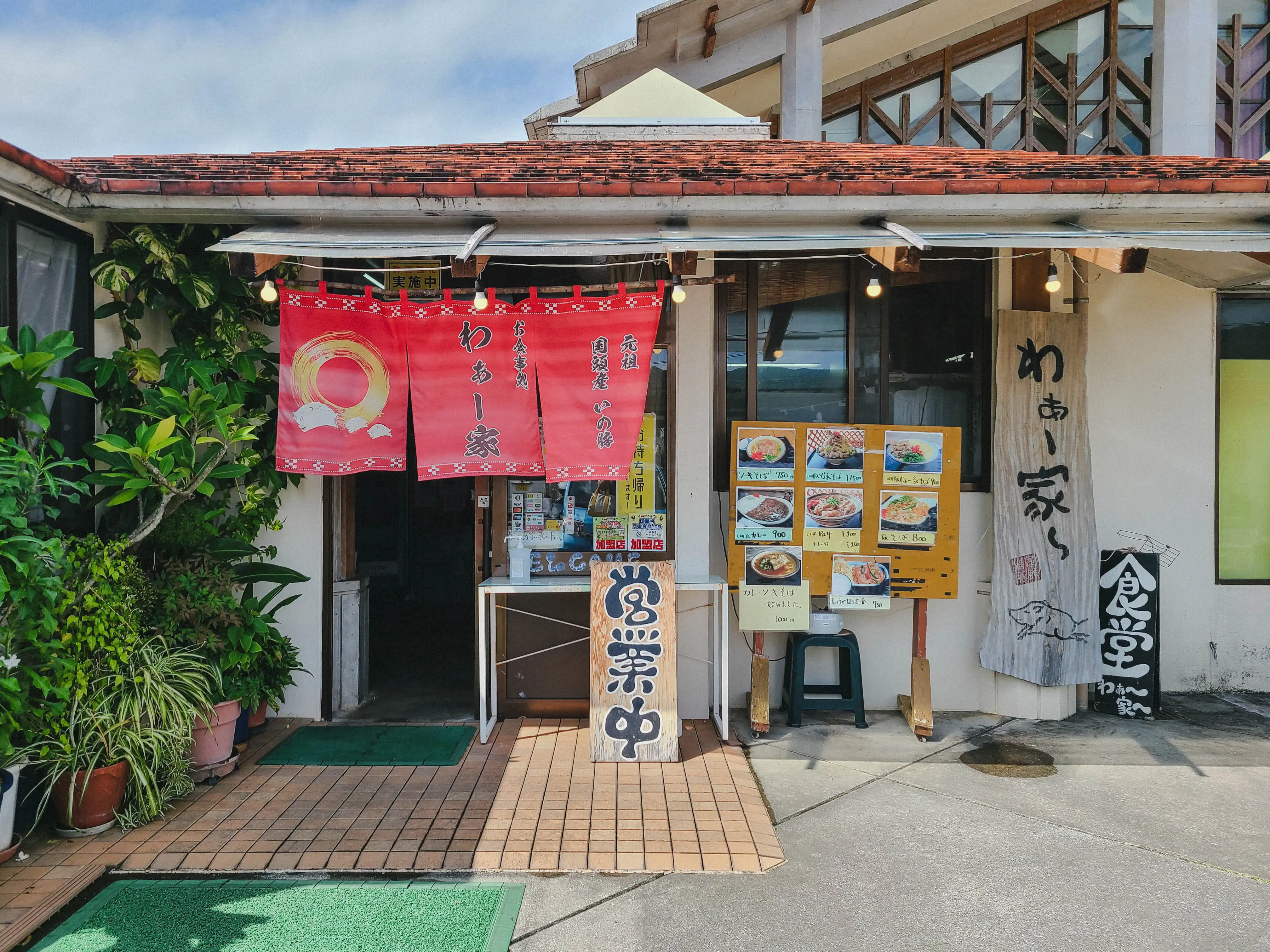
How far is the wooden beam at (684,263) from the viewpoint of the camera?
453 cm

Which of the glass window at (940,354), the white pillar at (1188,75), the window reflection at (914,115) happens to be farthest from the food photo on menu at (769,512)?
the white pillar at (1188,75)

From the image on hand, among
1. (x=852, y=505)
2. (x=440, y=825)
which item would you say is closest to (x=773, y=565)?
(x=852, y=505)

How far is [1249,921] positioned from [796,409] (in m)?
3.92

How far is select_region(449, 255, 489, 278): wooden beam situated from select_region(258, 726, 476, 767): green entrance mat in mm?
3206

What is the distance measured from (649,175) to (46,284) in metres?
3.82

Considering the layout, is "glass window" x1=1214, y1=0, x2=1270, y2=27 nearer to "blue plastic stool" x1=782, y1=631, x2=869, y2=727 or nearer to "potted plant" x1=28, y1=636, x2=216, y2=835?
"blue plastic stool" x1=782, y1=631, x2=869, y2=727

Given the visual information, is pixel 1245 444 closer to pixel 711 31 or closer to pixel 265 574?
pixel 711 31

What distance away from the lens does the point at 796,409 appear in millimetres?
5805

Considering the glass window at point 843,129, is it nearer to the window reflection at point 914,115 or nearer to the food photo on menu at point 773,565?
the window reflection at point 914,115

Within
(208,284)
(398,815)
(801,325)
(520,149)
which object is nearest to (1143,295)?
(801,325)

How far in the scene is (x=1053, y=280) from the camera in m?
4.71

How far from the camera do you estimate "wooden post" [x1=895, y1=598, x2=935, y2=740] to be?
17.0 feet

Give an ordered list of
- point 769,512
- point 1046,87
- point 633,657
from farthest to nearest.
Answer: point 1046,87 < point 769,512 < point 633,657

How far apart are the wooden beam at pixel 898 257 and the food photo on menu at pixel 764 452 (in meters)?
1.42
